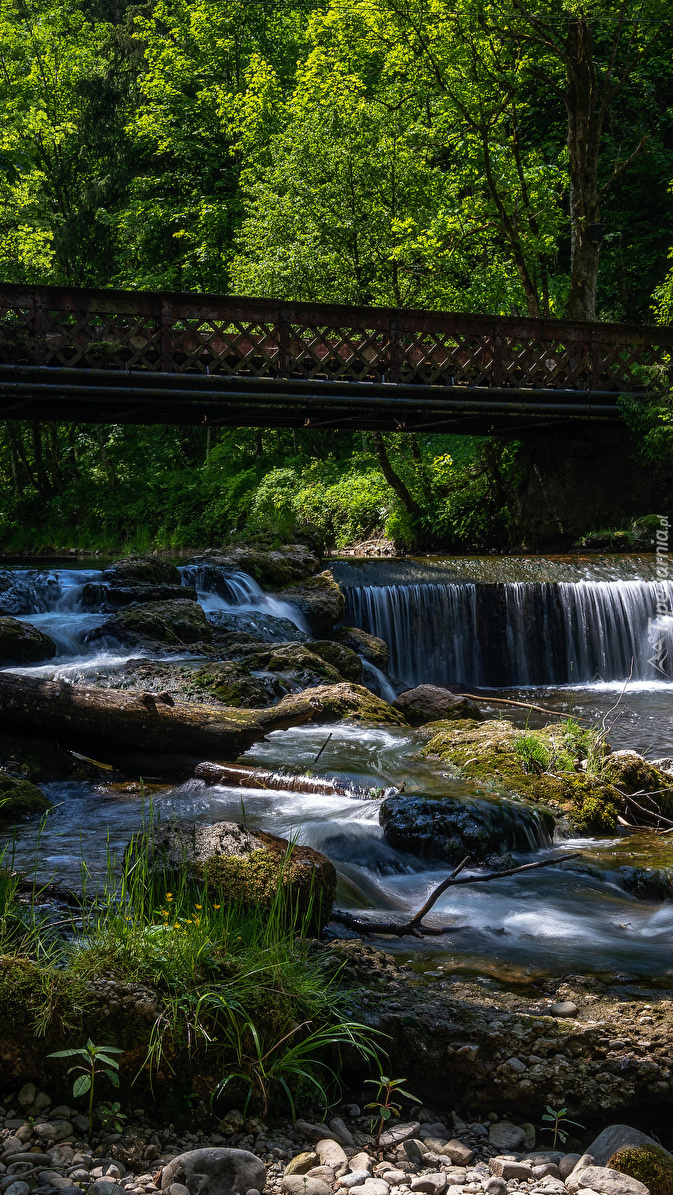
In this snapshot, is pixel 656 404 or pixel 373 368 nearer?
pixel 373 368

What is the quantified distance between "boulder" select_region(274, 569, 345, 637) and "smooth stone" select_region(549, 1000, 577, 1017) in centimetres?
1057

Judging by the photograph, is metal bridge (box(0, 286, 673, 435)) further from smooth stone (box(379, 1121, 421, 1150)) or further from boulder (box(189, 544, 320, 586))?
smooth stone (box(379, 1121, 421, 1150))

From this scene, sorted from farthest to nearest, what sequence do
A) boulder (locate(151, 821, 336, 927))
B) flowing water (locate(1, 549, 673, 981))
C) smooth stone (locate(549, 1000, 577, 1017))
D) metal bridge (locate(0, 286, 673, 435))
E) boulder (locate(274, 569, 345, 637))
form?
1. metal bridge (locate(0, 286, 673, 435))
2. boulder (locate(274, 569, 345, 637))
3. flowing water (locate(1, 549, 673, 981))
4. boulder (locate(151, 821, 336, 927))
5. smooth stone (locate(549, 1000, 577, 1017))

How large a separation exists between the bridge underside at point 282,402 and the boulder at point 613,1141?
1493 centimetres

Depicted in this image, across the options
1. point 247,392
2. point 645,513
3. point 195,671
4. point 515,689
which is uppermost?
point 247,392

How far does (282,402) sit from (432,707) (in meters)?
8.29

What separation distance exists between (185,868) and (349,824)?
284 centimetres

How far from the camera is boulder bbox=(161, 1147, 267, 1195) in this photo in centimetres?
278

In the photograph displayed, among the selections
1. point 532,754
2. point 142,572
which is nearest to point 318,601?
point 142,572

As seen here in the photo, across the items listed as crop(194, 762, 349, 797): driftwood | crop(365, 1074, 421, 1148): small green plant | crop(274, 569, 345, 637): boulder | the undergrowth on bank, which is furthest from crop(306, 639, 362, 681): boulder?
crop(365, 1074, 421, 1148): small green plant

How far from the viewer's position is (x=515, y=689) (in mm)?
15492

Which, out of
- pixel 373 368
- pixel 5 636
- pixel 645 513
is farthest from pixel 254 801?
pixel 645 513

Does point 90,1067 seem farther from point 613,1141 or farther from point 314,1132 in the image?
point 613,1141

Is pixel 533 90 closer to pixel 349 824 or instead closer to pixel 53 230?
pixel 53 230
